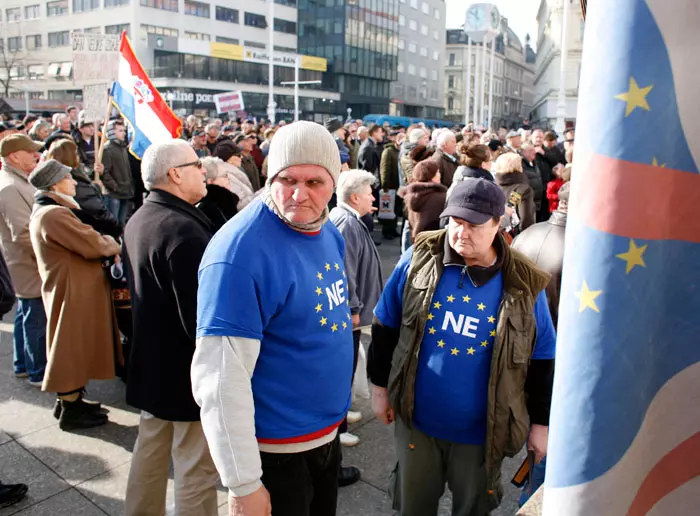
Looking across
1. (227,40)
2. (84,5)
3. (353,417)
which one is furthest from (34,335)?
(84,5)

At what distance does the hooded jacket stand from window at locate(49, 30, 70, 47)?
63.7 meters

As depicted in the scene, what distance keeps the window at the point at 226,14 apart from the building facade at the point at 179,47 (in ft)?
0.32

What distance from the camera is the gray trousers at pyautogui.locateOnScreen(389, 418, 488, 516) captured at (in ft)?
8.52

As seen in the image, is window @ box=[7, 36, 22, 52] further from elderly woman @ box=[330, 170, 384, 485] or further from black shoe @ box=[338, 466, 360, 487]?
black shoe @ box=[338, 466, 360, 487]

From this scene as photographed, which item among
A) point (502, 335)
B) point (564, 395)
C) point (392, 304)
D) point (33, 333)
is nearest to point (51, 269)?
point (33, 333)

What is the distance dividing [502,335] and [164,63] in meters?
57.9

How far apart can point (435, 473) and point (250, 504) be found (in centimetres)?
111

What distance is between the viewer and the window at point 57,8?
195 feet

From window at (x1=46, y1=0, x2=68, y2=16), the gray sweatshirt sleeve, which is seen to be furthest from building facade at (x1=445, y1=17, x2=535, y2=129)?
the gray sweatshirt sleeve

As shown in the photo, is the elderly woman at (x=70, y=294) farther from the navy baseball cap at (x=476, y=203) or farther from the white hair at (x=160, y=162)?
the navy baseball cap at (x=476, y=203)

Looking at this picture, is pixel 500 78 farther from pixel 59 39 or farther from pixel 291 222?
pixel 291 222

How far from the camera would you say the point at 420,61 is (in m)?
84.2

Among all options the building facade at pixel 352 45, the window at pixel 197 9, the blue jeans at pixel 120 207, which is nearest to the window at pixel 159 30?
the window at pixel 197 9

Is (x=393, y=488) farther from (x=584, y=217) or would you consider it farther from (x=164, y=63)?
(x=164, y=63)
